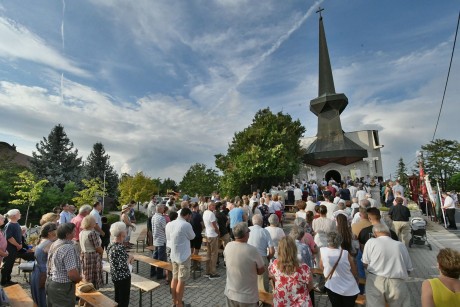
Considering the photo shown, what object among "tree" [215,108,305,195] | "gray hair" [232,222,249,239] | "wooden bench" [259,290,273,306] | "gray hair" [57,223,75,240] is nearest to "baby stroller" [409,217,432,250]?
"wooden bench" [259,290,273,306]

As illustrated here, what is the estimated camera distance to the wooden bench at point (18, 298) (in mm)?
4324

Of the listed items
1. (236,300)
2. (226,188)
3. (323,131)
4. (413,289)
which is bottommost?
(413,289)

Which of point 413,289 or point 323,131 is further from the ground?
point 323,131

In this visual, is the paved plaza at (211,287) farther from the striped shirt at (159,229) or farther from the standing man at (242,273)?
the standing man at (242,273)

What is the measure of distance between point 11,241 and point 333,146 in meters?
34.3

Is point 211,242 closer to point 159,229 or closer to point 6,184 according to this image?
point 159,229

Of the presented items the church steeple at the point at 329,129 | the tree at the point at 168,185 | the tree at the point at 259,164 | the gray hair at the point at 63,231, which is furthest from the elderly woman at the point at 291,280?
the tree at the point at 168,185

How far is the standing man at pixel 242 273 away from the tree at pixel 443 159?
4950 cm

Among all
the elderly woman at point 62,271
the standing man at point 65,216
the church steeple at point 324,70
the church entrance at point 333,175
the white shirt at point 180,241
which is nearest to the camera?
the elderly woman at point 62,271

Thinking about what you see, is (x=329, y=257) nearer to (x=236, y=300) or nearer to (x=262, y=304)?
(x=236, y=300)

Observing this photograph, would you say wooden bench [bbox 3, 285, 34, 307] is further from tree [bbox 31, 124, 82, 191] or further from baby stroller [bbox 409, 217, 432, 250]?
tree [bbox 31, 124, 82, 191]

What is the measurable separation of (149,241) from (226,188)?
14844 millimetres

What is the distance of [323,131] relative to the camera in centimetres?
3659

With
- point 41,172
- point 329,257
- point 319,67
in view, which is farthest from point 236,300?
point 319,67
